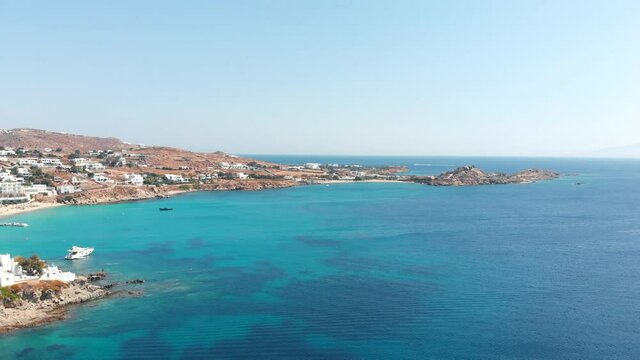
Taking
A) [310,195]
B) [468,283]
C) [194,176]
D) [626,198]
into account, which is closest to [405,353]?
[468,283]

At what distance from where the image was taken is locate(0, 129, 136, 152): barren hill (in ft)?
505

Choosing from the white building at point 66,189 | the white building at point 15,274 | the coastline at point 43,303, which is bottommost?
the coastline at point 43,303

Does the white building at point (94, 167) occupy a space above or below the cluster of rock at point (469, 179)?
above

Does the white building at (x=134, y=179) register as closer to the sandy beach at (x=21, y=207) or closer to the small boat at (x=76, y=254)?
the sandy beach at (x=21, y=207)

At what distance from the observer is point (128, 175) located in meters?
99.9

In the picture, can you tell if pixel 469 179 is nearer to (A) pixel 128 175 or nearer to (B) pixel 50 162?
(A) pixel 128 175

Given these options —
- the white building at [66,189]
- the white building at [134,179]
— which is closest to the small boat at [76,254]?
the white building at [66,189]

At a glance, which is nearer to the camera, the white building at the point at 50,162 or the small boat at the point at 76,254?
the small boat at the point at 76,254

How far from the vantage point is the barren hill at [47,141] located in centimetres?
15400

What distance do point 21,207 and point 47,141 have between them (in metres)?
101

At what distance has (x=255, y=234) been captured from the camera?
54719mm

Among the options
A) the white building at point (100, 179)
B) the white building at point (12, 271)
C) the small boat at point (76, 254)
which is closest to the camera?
the white building at point (12, 271)

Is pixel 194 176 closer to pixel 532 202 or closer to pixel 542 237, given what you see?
pixel 532 202

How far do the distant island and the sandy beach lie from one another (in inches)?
4.8
